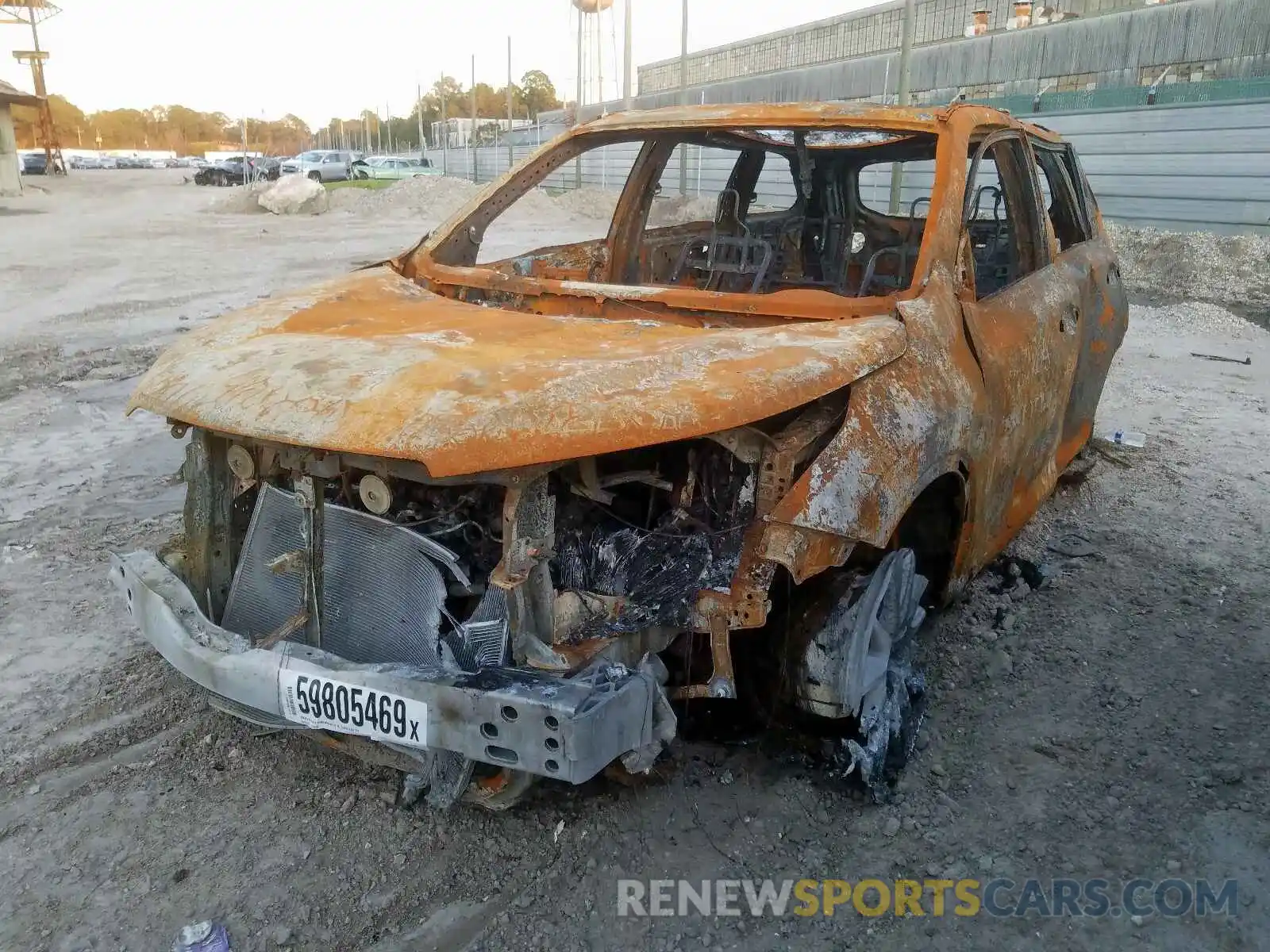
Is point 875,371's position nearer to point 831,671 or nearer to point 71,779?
point 831,671

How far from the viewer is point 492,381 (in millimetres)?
2225

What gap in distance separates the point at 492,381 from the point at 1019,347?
1.91 m

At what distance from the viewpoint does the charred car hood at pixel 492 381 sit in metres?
2.05

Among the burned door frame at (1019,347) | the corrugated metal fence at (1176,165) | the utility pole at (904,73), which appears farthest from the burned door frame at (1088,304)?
the utility pole at (904,73)

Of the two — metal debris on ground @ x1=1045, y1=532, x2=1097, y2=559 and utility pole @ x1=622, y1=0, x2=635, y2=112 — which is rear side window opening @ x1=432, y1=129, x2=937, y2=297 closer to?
metal debris on ground @ x1=1045, y1=532, x2=1097, y2=559

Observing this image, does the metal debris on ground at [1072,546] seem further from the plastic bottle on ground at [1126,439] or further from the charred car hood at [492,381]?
the charred car hood at [492,381]

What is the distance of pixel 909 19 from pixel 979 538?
1091 cm

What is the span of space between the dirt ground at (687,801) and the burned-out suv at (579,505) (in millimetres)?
193

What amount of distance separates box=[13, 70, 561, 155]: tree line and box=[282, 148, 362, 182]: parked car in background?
34.2 meters

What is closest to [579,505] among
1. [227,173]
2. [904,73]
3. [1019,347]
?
[1019,347]

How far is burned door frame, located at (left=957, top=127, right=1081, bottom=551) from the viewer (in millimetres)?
3025

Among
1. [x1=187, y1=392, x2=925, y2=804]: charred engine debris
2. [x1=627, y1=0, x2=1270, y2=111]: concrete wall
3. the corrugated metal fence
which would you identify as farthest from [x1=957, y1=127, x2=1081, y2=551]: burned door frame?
[x1=627, y1=0, x2=1270, y2=111]: concrete wall

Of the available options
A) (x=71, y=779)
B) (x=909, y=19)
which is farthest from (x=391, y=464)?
(x=909, y=19)

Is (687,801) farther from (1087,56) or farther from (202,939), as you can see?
(1087,56)
